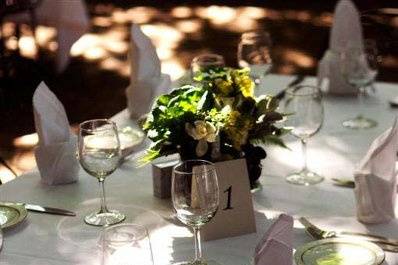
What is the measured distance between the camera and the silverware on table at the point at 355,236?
187cm

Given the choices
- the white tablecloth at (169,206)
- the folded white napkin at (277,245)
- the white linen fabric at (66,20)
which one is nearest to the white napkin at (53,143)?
the white tablecloth at (169,206)

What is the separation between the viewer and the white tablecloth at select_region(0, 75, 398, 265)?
1902 mm

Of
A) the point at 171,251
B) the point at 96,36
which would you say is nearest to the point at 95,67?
the point at 96,36

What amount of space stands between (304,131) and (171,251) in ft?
1.91

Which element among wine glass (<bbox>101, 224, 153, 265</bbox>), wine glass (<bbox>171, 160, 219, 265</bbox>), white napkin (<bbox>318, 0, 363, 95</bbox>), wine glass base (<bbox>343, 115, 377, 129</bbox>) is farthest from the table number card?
white napkin (<bbox>318, 0, 363, 95</bbox>)

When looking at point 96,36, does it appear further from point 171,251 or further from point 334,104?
point 171,251

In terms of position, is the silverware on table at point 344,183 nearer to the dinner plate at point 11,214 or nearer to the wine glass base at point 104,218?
the wine glass base at point 104,218

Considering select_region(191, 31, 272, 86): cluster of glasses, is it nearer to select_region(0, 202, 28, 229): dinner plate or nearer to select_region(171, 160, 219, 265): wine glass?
select_region(0, 202, 28, 229): dinner plate

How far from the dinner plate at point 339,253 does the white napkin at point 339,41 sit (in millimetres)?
1201

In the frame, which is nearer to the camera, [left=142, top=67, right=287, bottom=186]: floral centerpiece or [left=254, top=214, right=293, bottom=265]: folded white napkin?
[left=254, top=214, right=293, bottom=265]: folded white napkin

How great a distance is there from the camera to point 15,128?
4.99 metres

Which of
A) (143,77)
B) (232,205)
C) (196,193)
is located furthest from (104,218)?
(143,77)

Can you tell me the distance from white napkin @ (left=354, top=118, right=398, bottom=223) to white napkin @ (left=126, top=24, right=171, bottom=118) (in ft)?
3.24

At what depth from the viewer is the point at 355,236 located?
1.92 metres
